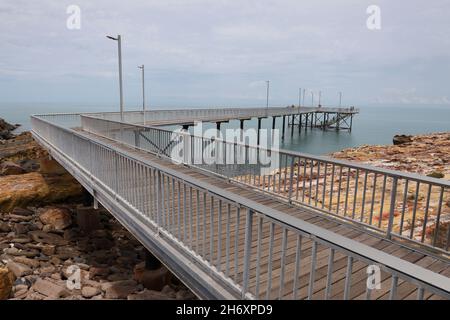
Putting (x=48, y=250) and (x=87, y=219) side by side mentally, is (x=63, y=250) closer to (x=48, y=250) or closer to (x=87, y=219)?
(x=48, y=250)

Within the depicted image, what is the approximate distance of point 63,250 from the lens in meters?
10.1

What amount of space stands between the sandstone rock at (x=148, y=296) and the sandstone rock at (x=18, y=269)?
2803mm

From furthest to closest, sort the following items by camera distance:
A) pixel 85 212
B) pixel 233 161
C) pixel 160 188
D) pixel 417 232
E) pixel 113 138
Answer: pixel 113 138
pixel 85 212
pixel 233 161
pixel 417 232
pixel 160 188

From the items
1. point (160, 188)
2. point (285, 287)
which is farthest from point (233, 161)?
point (285, 287)

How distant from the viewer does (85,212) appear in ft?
38.6

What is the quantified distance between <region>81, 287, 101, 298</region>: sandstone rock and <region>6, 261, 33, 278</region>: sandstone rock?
1.66 meters

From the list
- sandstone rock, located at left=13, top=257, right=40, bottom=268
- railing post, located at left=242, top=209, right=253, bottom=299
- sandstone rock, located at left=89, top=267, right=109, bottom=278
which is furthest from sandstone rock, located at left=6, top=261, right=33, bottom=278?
railing post, located at left=242, top=209, right=253, bottom=299

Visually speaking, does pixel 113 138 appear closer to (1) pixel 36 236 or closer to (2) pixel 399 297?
(1) pixel 36 236

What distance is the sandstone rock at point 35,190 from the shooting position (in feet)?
41.2

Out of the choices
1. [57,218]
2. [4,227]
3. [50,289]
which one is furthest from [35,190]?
[50,289]

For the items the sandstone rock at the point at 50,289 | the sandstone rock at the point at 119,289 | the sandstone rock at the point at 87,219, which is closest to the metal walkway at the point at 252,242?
the sandstone rock at the point at 119,289
